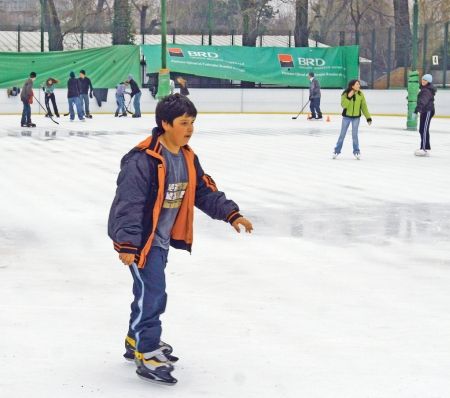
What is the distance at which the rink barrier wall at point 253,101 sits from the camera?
123ft

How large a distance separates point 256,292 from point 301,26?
39025 millimetres

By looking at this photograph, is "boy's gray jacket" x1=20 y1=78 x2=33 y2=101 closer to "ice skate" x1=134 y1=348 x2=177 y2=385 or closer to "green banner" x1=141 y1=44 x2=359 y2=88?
"green banner" x1=141 y1=44 x2=359 y2=88

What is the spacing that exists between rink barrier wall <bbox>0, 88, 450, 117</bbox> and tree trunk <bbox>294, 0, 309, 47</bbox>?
19.8 feet

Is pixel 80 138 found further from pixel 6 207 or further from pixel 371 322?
pixel 371 322

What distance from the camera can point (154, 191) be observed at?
5.09 m

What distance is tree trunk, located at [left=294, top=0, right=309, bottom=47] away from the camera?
1768 inches

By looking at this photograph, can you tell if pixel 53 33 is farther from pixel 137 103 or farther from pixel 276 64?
pixel 137 103

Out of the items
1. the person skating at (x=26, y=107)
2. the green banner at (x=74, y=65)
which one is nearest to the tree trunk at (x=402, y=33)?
the green banner at (x=74, y=65)

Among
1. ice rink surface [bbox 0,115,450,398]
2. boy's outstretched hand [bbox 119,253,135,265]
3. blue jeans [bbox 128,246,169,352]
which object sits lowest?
ice rink surface [bbox 0,115,450,398]

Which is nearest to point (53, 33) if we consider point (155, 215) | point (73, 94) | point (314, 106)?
point (73, 94)

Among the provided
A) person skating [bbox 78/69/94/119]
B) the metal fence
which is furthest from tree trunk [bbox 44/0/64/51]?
person skating [bbox 78/69/94/119]

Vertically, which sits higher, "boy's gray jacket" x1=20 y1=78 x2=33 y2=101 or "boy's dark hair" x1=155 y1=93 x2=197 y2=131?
"boy's dark hair" x1=155 y1=93 x2=197 y2=131

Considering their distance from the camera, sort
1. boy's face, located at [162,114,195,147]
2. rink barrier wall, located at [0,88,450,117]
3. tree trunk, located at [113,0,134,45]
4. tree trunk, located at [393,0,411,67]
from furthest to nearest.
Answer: tree trunk, located at [113,0,134,45] → tree trunk, located at [393,0,411,67] → rink barrier wall, located at [0,88,450,117] → boy's face, located at [162,114,195,147]

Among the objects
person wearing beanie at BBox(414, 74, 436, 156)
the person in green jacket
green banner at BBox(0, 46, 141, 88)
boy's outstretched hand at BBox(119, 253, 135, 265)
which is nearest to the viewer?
boy's outstretched hand at BBox(119, 253, 135, 265)
